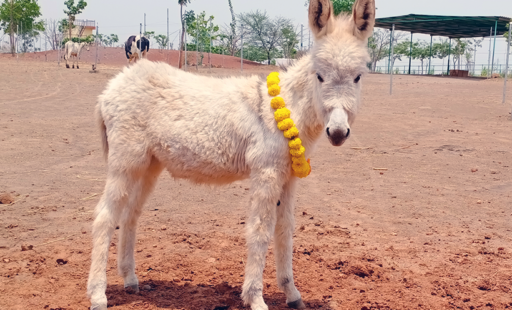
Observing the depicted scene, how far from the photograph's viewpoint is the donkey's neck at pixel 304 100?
371 cm

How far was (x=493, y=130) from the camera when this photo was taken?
12531 millimetres

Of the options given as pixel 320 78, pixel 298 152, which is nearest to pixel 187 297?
pixel 298 152

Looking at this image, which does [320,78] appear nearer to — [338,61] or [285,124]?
[338,61]

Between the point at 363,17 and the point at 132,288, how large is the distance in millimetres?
2937

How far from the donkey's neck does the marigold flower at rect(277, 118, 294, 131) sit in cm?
9

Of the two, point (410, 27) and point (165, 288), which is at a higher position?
point (410, 27)

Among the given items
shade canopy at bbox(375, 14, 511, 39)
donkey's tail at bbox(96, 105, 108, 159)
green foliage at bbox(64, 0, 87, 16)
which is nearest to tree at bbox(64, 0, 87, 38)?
green foliage at bbox(64, 0, 87, 16)

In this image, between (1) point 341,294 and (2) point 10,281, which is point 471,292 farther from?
(2) point 10,281

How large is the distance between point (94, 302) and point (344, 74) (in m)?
2.53

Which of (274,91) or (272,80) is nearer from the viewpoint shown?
(274,91)

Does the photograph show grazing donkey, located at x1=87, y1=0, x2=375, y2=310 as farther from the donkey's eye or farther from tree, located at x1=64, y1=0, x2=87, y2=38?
tree, located at x1=64, y1=0, x2=87, y2=38

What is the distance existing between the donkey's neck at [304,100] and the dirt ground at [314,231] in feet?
4.76

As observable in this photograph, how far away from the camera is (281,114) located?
3.71 meters

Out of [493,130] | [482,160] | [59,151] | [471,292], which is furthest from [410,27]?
[471,292]
